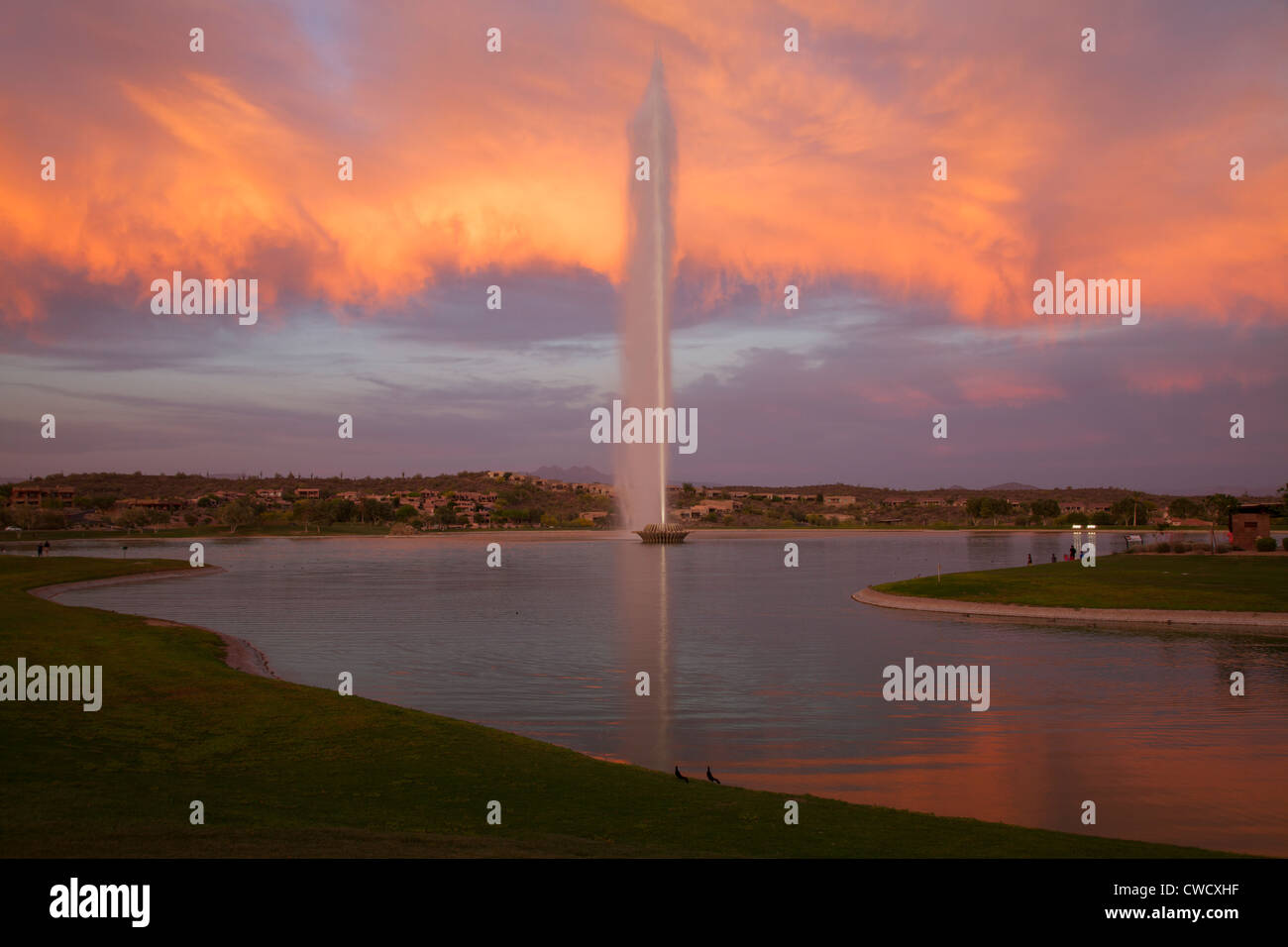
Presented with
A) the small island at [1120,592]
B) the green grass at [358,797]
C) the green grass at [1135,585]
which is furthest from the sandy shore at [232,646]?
the green grass at [1135,585]

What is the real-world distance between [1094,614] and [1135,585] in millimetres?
7712

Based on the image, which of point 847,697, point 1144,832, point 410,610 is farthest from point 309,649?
point 1144,832

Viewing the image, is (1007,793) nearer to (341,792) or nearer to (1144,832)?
(1144,832)

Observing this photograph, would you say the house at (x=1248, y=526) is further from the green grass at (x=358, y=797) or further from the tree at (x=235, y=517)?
the tree at (x=235, y=517)

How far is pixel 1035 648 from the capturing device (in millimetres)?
35469

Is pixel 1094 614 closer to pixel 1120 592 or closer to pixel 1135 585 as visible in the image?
pixel 1120 592

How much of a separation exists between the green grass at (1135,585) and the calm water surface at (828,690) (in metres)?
5.16

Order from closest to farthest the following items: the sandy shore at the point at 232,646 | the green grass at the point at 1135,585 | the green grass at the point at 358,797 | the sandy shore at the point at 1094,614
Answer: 1. the green grass at the point at 358,797
2. the sandy shore at the point at 232,646
3. the sandy shore at the point at 1094,614
4. the green grass at the point at 1135,585

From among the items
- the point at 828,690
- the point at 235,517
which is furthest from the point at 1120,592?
the point at 235,517

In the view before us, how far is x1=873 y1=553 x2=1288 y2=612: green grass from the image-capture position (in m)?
44.3

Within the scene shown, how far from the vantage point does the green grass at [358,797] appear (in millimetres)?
10492
